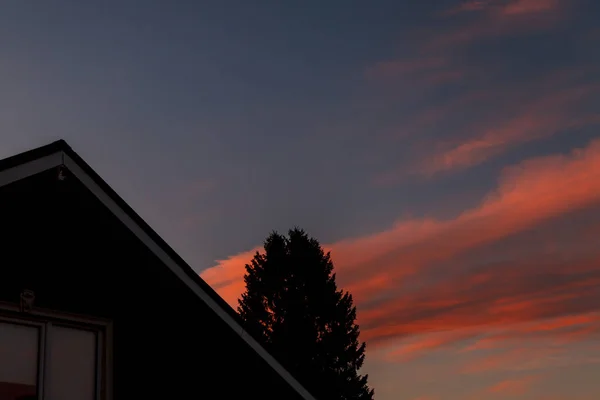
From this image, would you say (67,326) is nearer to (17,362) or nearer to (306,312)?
(17,362)

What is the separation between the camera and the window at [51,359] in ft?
21.2

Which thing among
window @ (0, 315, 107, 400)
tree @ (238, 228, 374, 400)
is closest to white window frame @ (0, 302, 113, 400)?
window @ (0, 315, 107, 400)

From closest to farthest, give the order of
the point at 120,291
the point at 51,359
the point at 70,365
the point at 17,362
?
the point at 17,362, the point at 51,359, the point at 70,365, the point at 120,291

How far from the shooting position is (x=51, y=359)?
6.80m

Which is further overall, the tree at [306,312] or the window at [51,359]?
the tree at [306,312]

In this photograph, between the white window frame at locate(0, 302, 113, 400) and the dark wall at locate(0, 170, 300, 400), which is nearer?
the white window frame at locate(0, 302, 113, 400)

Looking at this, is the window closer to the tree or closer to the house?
the house

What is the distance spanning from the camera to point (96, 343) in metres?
7.25

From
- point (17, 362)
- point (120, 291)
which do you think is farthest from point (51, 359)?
point (120, 291)

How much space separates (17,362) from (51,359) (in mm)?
378

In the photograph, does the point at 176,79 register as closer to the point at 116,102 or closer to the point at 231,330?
the point at 116,102

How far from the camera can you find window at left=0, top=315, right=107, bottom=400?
646 cm

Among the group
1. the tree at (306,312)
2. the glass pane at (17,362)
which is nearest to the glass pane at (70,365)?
the glass pane at (17,362)

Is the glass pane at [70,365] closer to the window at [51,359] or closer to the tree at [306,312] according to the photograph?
the window at [51,359]
